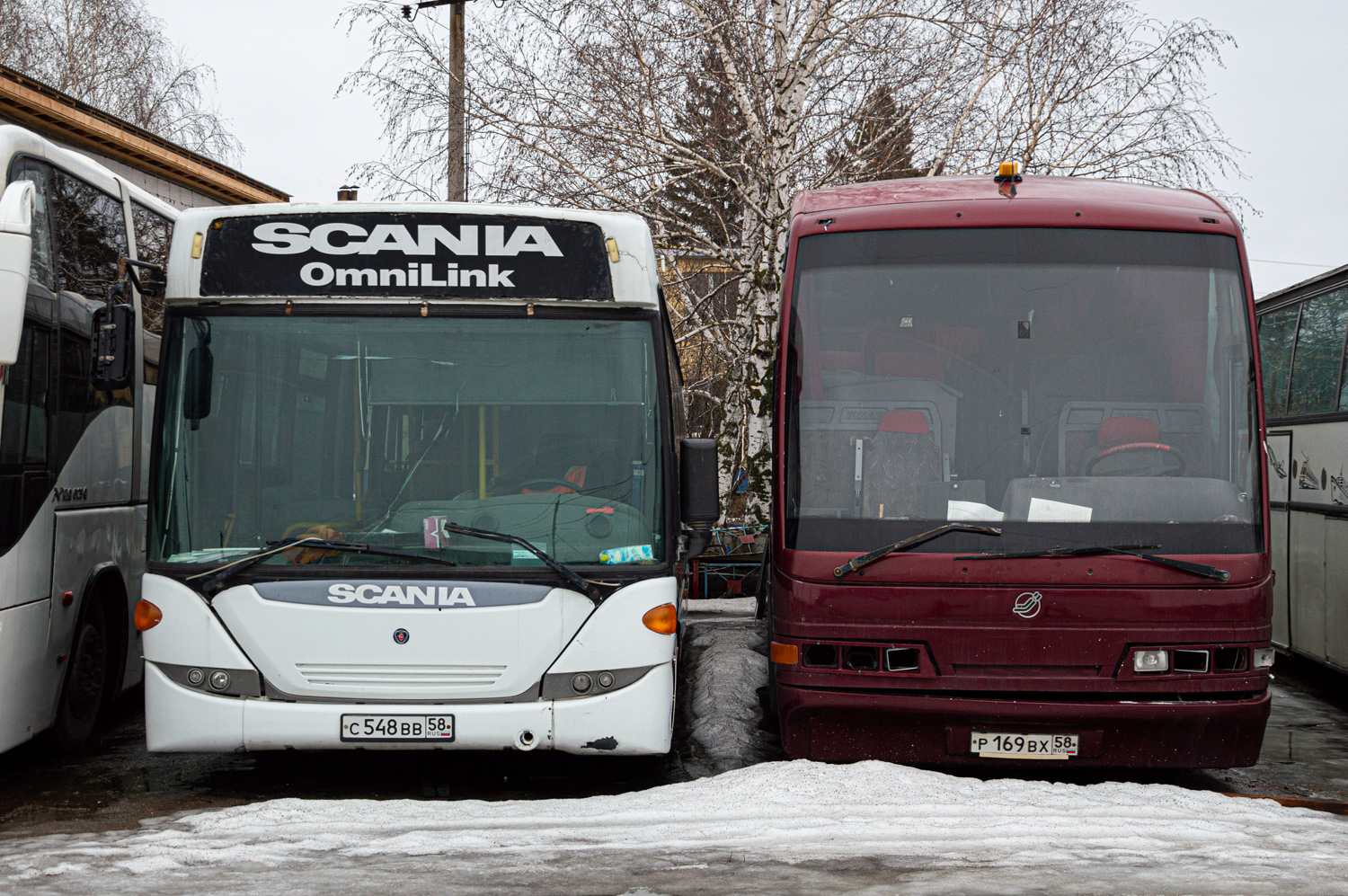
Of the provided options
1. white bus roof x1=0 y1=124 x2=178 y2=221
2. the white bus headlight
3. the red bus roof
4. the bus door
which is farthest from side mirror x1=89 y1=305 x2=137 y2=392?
the bus door

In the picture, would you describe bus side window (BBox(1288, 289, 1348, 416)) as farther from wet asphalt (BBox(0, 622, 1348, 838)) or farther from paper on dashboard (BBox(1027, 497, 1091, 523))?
paper on dashboard (BBox(1027, 497, 1091, 523))

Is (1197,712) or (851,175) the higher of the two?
(851,175)

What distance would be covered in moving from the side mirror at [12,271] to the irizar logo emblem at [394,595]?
172 centimetres

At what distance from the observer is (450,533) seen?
583 centimetres

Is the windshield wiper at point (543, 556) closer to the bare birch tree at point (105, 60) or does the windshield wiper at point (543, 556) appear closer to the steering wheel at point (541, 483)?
the steering wheel at point (541, 483)

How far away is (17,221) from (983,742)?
500 centimetres

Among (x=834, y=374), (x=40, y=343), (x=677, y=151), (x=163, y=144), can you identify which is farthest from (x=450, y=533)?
(x=163, y=144)

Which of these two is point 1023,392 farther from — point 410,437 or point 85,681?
point 85,681

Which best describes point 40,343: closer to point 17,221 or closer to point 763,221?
point 17,221

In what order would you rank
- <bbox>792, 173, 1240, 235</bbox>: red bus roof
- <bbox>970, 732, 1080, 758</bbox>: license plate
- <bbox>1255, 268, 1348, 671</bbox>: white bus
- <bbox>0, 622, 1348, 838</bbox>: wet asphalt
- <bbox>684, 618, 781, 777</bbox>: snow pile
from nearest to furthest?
<bbox>970, 732, 1080, 758</bbox>: license plate
<bbox>0, 622, 1348, 838</bbox>: wet asphalt
<bbox>792, 173, 1240, 235</bbox>: red bus roof
<bbox>684, 618, 781, 777</bbox>: snow pile
<bbox>1255, 268, 1348, 671</bbox>: white bus

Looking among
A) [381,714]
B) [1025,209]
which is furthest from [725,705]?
[1025,209]

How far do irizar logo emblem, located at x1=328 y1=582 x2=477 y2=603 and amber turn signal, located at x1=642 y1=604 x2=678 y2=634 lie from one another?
82 centimetres

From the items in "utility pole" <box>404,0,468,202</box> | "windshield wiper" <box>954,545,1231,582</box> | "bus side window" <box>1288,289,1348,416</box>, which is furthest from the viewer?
"utility pole" <box>404,0,468,202</box>

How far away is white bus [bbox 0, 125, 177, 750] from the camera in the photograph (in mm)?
6012
